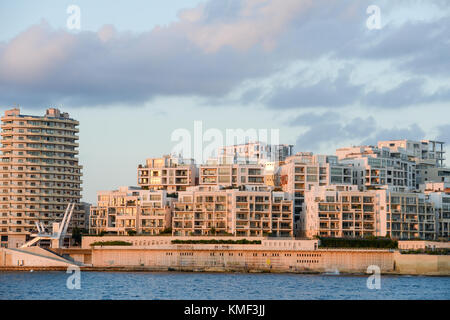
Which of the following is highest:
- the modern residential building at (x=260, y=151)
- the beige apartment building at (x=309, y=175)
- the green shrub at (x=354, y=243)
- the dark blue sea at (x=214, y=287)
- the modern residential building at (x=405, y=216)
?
the modern residential building at (x=260, y=151)

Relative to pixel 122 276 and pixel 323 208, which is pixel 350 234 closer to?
pixel 323 208

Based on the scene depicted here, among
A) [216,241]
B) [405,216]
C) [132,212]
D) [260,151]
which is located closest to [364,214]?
[405,216]

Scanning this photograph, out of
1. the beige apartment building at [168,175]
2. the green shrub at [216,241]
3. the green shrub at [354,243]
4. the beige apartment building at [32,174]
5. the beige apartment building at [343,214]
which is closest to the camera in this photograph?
the green shrub at [354,243]

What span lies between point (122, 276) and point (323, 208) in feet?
112

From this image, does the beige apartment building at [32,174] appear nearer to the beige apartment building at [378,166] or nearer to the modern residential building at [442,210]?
the beige apartment building at [378,166]

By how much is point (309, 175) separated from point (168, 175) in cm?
2645

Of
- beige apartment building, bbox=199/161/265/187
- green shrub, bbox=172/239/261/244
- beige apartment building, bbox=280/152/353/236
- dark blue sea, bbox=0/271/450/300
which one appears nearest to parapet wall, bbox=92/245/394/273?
green shrub, bbox=172/239/261/244

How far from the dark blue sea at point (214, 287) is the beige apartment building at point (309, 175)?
29780 millimetres

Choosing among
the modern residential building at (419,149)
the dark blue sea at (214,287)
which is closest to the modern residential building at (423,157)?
the modern residential building at (419,149)

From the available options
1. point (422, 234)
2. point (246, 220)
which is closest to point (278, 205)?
point (246, 220)

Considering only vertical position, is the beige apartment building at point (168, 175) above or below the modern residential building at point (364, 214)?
above

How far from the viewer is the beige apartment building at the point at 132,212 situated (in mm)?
121188

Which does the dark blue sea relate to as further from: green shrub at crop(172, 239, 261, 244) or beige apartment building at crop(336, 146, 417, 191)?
beige apartment building at crop(336, 146, 417, 191)

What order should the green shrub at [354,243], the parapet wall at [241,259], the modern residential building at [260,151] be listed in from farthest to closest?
the modern residential building at [260,151]
the green shrub at [354,243]
the parapet wall at [241,259]
